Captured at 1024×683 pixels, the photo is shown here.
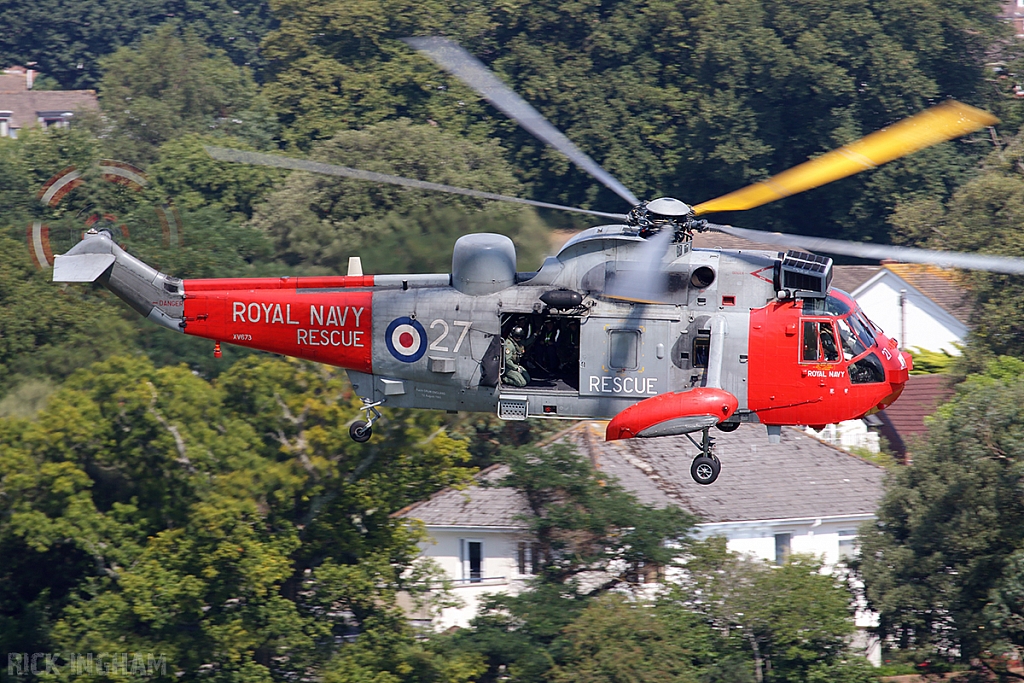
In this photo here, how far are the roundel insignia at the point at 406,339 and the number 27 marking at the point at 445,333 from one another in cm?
16

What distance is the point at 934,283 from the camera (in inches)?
2179

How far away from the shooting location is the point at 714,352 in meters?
18.2

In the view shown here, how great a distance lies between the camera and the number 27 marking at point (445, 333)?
1894cm

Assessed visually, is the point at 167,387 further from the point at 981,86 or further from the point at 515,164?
the point at 981,86

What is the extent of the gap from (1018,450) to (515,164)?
34.1 m

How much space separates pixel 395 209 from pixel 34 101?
178 feet

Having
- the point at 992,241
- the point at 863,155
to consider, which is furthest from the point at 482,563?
the point at 992,241

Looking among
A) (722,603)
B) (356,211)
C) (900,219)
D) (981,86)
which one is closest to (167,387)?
(722,603)

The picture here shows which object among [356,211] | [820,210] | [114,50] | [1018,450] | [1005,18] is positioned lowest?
[1018,450]

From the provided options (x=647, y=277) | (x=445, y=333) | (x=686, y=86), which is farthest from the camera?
(x=686, y=86)

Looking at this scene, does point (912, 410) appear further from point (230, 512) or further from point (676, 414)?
point (676, 414)

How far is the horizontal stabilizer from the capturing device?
19922 millimetres

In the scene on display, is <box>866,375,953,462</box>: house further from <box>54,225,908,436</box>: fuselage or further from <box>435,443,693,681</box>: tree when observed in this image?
<box>54,225,908,436</box>: fuselage

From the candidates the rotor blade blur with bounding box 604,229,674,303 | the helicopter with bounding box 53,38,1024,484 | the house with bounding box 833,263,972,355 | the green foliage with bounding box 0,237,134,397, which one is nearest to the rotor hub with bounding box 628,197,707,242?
the helicopter with bounding box 53,38,1024,484
